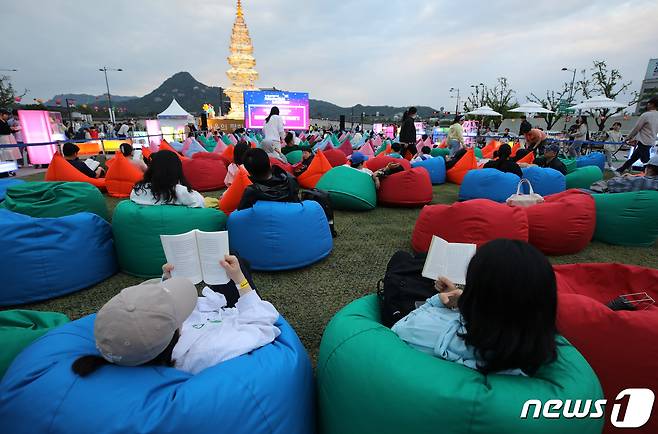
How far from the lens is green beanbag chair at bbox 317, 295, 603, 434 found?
939 millimetres

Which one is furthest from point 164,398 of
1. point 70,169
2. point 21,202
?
point 70,169

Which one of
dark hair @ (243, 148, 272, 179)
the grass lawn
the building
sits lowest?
the grass lawn

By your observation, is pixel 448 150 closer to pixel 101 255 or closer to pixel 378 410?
pixel 101 255

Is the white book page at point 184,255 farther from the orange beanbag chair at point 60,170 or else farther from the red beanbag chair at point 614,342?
the orange beanbag chair at point 60,170

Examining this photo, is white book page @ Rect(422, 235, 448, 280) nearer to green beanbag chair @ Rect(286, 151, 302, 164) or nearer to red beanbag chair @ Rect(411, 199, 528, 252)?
red beanbag chair @ Rect(411, 199, 528, 252)

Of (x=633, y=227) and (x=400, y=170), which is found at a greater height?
(x=400, y=170)

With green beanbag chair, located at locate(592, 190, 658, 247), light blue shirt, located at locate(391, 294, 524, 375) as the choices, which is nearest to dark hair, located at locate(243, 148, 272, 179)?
light blue shirt, located at locate(391, 294, 524, 375)

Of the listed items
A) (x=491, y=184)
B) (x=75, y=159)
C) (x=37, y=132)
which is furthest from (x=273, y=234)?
(x=37, y=132)

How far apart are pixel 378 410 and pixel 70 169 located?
5.50 meters

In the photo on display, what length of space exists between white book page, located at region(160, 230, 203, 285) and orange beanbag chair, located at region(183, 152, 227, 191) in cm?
461

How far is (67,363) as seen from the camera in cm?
108

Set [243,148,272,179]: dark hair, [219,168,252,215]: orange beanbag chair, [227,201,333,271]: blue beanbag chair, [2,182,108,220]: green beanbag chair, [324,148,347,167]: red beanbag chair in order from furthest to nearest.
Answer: [324,148,347,167]: red beanbag chair < [219,168,252,215]: orange beanbag chair < [2,182,108,220]: green beanbag chair < [243,148,272,179]: dark hair < [227,201,333,271]: blue beanbag chair

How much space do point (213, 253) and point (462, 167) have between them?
242 inches

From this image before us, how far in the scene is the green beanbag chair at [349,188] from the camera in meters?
4.41
